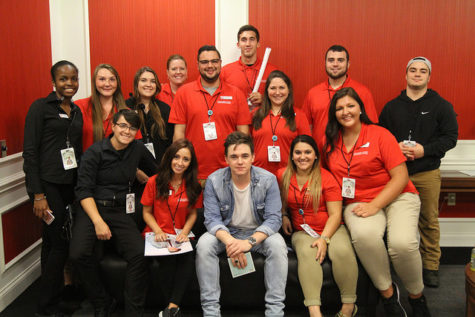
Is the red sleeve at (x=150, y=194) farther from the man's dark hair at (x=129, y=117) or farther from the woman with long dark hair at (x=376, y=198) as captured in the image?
the woman with long dark hair at (x=376, y=198)

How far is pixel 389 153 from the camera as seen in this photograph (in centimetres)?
263

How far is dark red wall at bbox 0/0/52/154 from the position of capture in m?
2.79

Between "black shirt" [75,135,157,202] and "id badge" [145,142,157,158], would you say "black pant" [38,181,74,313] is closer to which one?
"black shirt" [75,135,157,202]

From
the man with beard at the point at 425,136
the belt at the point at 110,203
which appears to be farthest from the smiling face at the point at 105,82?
the man with beard at the point at 425,136

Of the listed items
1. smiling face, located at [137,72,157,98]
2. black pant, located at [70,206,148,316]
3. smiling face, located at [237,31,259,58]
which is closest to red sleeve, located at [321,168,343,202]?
black pant, located at [70,206,148,316]

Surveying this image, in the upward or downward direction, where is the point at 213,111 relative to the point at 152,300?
upward

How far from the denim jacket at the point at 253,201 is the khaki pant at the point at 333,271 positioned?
26 centimetres

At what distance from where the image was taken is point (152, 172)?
114 inches

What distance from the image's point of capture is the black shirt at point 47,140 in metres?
2.54

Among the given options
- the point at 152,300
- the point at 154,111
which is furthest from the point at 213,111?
the point at 152,300

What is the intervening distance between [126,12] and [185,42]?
0.62 meters

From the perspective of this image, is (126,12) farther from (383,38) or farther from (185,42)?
(383,38)

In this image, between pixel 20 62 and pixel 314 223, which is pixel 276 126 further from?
pixel 20 62

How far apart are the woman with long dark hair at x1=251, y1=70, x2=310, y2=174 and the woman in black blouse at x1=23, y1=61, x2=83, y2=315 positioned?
4.28 feet
